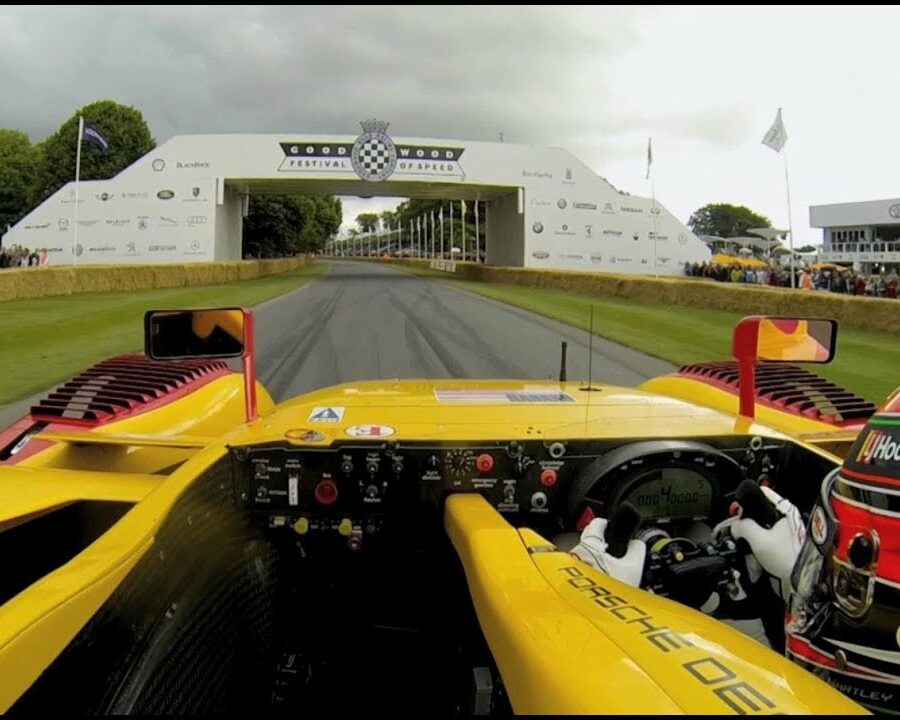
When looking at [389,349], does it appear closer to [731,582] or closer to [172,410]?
[172,410]

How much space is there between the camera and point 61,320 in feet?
58.8

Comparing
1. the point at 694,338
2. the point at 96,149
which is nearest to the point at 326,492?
the point at 694,338

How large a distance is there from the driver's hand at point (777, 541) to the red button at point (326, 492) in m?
1.19

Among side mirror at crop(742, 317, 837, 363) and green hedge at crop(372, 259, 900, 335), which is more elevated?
green hedge at crop(372, 259, 900, 335)

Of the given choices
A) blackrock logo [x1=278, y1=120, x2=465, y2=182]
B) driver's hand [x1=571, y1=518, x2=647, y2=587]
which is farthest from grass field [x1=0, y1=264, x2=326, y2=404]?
blackrock logo [x1=278, y1=120, x2=465, y2=182]

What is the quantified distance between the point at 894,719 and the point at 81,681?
1.60m

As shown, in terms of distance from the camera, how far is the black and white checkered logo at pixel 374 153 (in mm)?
38188

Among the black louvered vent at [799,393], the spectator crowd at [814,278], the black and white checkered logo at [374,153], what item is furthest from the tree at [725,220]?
the black louvered vent at [799,393]

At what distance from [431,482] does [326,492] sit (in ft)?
1.10

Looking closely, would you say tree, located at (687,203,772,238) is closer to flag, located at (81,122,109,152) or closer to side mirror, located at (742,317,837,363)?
flag, located at (81,122,109,152)

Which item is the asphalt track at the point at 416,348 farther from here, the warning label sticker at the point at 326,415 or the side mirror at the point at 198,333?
the warning label sticker at the point at 326,415

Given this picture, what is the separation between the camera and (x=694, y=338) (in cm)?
1658

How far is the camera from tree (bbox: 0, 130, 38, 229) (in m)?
66.1

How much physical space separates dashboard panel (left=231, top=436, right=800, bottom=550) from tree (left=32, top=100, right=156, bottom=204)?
5801 centimetres
